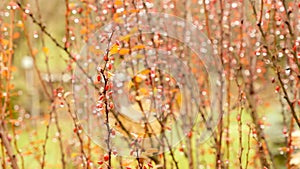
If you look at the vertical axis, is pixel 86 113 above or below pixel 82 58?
below

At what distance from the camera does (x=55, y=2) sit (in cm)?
1098

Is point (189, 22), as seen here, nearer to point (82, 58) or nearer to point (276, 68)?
point (82, 58)

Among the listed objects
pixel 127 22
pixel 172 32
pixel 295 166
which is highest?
pixel 172 32

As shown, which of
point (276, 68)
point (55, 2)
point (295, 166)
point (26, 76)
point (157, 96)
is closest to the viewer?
point (276, 68)

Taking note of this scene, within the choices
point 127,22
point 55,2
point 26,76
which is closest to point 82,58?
point 127,22

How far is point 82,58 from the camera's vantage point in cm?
397

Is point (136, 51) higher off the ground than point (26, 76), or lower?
lower

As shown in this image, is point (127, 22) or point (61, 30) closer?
point (127, 22)

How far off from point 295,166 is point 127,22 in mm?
1596

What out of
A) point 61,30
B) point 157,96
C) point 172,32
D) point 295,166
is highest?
point 61,30

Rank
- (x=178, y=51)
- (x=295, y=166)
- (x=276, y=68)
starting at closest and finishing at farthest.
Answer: (x=276, y=68)
(x=295, y=166)
(x=178, y=51)

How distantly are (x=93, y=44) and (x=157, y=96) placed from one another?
0.66m

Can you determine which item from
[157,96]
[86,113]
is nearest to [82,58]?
[86,113]

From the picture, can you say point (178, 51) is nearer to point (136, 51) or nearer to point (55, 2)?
point (136, 51)
